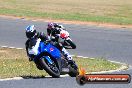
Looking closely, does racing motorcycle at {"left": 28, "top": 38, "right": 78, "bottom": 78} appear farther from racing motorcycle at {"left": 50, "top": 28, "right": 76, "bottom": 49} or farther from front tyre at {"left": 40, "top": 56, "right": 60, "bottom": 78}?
racing motorcycle at {"left": 50, "top": 28, "right": 76, "bottom": 49}

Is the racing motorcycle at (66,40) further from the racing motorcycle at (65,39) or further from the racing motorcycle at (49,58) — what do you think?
the racing motorcycle at (49,58)

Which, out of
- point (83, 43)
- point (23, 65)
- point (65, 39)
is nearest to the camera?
point (65, 39)

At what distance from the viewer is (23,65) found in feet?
44.1

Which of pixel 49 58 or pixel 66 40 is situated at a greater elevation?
pixel 66 40

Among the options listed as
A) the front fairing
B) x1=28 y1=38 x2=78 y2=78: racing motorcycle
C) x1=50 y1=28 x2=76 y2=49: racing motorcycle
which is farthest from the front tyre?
x1=50 y1=28 x2=76 y2=49: racing motorcycle

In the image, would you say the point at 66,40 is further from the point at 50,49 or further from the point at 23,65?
the point at 23,65

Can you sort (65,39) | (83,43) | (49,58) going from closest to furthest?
(65,39)
(49,58)
(83,43)

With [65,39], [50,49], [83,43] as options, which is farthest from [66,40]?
[83,43]

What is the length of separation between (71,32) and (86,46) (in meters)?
5.52

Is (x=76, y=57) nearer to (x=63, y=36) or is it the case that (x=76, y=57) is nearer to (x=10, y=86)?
(x=63, y=36)

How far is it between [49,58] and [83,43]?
379 inches

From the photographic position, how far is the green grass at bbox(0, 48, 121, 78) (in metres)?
12.0

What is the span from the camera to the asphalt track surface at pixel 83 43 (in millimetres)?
10398

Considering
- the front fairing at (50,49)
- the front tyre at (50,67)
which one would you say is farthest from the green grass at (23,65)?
the front fairing at (50,49)
